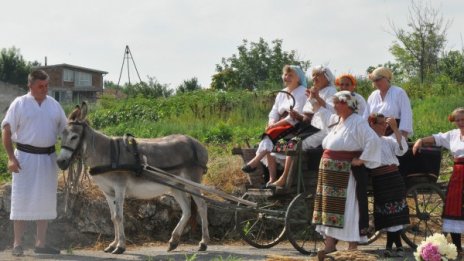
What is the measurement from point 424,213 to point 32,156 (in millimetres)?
5065

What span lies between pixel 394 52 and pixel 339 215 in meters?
43.4

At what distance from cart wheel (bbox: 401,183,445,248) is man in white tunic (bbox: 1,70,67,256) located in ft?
14.9

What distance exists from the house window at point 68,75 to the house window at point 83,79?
59cm

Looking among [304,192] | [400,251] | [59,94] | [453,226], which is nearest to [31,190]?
[304,192]

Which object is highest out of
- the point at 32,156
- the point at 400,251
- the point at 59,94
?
the point at 59,94

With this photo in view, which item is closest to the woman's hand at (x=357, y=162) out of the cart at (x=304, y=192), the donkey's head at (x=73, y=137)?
the cart at (x=304, y=192)

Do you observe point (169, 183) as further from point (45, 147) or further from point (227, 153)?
point (227, 153)

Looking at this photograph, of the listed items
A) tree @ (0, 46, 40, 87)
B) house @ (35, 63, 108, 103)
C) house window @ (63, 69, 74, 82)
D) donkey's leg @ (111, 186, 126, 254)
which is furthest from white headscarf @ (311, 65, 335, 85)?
house window @ (63, 69, 74, 82)

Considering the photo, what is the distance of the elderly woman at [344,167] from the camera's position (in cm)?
890

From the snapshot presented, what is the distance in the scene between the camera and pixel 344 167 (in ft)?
29.5

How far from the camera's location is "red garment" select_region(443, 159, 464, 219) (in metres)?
9.72

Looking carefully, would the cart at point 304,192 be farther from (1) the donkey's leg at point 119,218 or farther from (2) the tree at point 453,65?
(2) the tree at point 453,65

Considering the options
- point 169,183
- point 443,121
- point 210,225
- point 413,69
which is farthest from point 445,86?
point 413,69

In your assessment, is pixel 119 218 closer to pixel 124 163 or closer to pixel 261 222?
pixel 124 163
